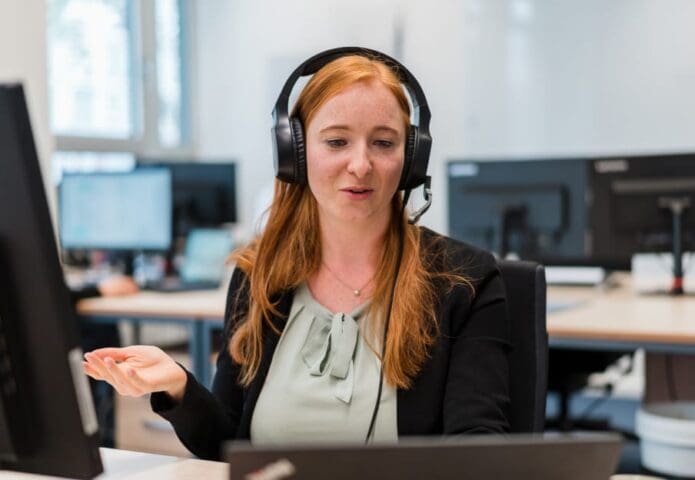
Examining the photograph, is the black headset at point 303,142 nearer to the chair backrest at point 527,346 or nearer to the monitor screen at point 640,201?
the chair backrest at point 527,346

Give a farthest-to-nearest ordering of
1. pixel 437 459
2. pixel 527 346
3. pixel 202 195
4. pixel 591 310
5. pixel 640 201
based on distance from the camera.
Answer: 1. pixel 202 195
2. pixel 640 201
3. pixel 591 310
4. pixel 527 346
5. pixel 437 459

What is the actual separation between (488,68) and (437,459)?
14.1 ft

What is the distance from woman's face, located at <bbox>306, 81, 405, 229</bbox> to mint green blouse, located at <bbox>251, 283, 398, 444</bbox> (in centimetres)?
17

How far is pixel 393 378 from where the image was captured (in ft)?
4.25

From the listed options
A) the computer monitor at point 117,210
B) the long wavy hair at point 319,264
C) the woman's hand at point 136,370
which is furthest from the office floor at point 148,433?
the woman's hand at point 136,370

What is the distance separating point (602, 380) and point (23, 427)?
3.90m

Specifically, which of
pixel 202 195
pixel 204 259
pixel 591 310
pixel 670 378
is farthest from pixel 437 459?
pixel 202 195

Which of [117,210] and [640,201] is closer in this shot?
[640,201]

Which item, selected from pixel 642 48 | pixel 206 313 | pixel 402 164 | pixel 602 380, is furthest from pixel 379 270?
pixel 642 48

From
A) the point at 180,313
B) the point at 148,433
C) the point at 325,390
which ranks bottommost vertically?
the point at 148,433

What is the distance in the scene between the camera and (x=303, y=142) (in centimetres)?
140

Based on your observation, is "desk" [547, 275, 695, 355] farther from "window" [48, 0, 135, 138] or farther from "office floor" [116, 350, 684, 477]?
"window" [48, 0, 135, 138]

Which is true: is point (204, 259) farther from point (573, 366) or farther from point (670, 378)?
point (670, 378)

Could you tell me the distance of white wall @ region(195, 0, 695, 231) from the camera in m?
4.44
